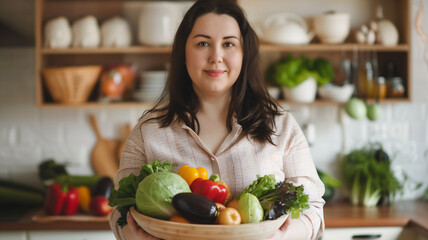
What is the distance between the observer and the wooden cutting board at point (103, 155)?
3.34 meters

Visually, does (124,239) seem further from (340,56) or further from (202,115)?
(340,56)

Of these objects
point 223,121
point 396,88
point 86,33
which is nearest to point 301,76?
point 396,88

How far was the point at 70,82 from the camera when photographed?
9.89ft

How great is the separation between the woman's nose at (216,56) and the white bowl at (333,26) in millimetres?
1639

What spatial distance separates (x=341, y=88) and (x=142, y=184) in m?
2.00

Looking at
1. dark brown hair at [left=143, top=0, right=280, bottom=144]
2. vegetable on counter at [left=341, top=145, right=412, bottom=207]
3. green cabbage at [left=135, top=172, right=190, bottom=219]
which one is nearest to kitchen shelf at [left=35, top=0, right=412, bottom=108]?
vegetable on counter at [left=341, top=145, right=412, bottom=207]

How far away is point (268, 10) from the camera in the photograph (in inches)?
130

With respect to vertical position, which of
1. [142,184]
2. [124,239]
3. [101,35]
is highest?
[101,35]

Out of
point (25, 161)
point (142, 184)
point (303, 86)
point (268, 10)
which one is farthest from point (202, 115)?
point (25, 161)

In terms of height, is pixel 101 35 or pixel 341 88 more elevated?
pixel 101 35

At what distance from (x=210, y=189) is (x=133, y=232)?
0.25m

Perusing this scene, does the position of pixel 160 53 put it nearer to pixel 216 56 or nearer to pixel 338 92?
pixel 338 92

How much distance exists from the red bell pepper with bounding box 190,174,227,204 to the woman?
23 centimetres

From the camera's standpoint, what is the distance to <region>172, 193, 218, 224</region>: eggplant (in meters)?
1.27
